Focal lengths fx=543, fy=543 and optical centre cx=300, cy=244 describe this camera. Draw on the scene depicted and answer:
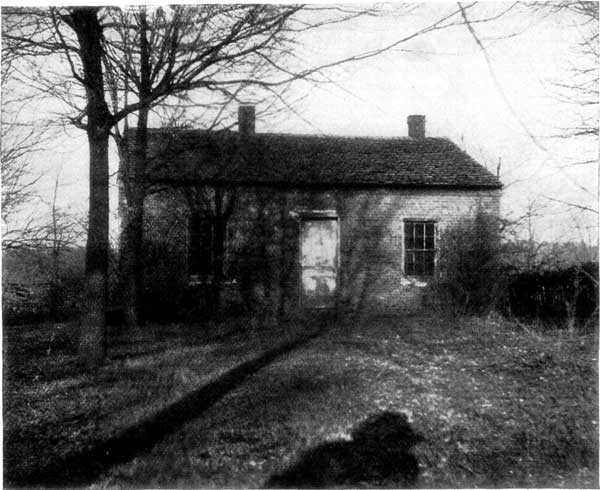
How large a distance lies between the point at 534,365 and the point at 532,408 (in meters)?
2.09

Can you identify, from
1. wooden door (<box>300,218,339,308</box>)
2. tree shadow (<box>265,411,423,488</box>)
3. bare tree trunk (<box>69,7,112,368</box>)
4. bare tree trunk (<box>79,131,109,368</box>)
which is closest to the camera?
tree shadow (<box>265,411,423,488</box>)

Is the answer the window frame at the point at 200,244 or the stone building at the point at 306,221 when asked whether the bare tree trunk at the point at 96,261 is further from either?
the window frame at the point at 200,244


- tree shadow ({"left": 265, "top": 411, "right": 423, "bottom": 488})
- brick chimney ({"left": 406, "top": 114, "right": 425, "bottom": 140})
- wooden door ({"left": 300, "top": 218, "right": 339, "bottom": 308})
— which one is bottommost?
tree shadow ({"left": 265, "top": 411, "right": 423, "bottom": 488})

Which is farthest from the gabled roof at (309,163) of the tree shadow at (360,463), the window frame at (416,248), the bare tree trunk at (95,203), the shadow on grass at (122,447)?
the tree shadow at (360,463)

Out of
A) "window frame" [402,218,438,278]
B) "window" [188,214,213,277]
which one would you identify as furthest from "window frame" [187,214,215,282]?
"window frame" [402,218,438,278]

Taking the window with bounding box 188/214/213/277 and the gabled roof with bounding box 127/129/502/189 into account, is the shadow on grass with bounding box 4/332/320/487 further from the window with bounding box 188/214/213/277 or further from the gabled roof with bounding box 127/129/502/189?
the gabled roof with bounding box 127/129/502/189

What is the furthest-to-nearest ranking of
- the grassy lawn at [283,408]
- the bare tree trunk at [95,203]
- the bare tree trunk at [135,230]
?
the bare tree trunk at [135,230]
the bare tree trunk at [95,203]
the grassy lawn at [283,408]

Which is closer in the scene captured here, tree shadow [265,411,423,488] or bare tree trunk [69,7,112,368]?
tree shadow [265,411,423,488]

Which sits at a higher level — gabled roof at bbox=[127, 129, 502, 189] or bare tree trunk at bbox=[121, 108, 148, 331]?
gabled roof at bbox=[127, 129, 502, 189]

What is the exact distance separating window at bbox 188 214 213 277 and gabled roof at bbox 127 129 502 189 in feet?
3.62

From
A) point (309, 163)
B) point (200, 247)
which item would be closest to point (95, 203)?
point (200, 247)

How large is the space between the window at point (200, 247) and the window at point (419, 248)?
5.30 meters

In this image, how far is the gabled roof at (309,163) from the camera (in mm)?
14109

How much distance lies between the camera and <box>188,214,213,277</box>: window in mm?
14137
